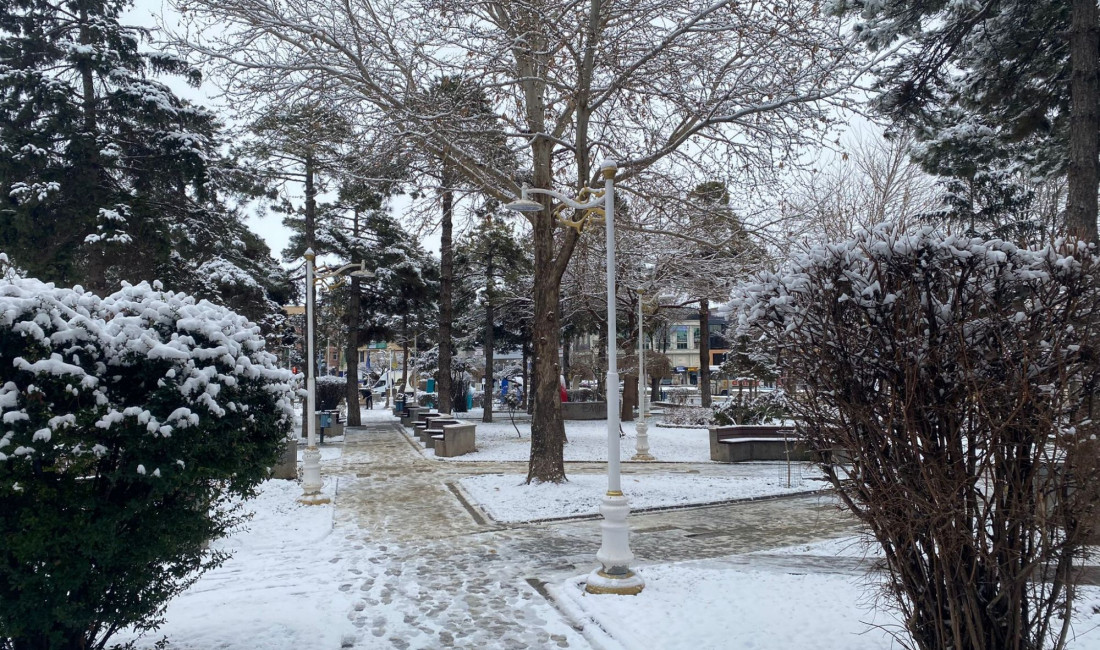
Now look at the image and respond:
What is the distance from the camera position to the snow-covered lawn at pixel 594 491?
12234 millimetres

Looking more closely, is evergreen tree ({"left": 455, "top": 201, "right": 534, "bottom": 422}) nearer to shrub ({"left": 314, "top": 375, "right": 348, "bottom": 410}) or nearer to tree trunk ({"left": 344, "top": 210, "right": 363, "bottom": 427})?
tree trunk ({"left": 344, "top": 210, "right": 363, "bottom": 427})

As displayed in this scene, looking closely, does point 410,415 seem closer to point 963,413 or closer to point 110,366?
point 110,366

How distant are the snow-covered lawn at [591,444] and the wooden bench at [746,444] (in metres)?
0.59

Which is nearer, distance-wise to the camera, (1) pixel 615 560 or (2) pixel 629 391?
(1) pixel 615 560

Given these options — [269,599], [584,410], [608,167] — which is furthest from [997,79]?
[584,410]

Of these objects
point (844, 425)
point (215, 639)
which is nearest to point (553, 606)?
point (215, 639)

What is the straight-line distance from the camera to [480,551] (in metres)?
9.35

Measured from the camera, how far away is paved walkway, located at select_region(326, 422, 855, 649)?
6246 millimetres

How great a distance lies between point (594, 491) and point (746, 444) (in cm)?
772

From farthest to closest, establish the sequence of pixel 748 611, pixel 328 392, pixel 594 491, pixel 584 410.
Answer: pixel 328 392 → pixel 584 410 → pixel 594 491 → pixel 748 611

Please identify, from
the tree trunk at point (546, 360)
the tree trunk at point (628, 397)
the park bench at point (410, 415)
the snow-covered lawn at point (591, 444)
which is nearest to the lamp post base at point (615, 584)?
the tree trunk at point (546, 360)

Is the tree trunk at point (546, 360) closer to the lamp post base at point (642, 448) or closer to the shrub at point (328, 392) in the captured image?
the lamp post base at point (642, 448)

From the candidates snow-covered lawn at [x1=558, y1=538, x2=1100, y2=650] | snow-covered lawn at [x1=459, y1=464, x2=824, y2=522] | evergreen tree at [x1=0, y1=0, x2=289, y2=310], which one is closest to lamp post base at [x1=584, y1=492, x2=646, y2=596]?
snow-covered lawn at [x1=558, y1=538, x2=1100, y2=650]

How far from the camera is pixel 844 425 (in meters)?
4.36
